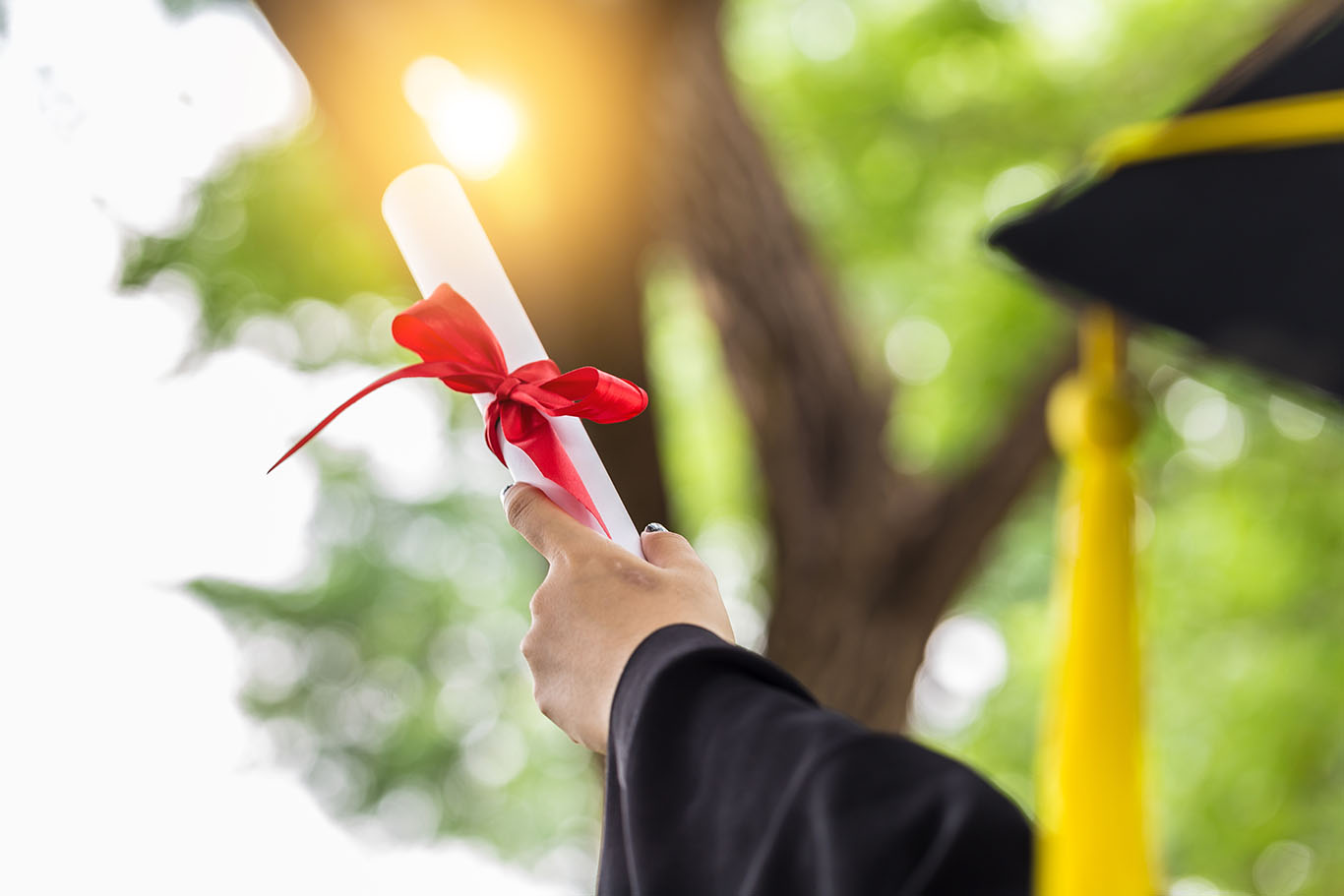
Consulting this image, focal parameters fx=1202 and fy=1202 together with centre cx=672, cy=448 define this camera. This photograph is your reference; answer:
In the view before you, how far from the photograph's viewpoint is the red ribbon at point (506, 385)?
2.22 ft

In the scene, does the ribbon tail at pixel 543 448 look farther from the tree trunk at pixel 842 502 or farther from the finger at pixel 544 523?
the tree trunk at pixel 842 502

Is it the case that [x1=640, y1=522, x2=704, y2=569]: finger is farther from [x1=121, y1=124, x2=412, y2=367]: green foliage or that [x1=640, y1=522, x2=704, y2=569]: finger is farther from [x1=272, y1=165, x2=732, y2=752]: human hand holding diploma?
[x1=121, y1=124, x2=412, y2=367]: green foliage

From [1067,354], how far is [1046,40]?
68.9 inches

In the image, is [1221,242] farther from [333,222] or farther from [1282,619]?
[1282,619]

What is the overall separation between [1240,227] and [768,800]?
85cm

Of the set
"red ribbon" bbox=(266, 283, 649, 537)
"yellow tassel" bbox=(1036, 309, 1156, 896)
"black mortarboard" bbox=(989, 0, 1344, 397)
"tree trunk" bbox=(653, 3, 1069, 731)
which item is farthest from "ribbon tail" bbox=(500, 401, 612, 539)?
"tree trunk" bbox=(653, 3, 1069, 731)

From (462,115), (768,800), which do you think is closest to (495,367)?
(768,800)

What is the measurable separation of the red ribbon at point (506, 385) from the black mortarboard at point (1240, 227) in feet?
2.16

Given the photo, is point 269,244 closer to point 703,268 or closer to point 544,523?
point 703,268

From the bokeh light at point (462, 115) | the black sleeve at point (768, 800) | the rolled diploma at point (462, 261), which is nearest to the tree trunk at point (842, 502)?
the bokeh light at point (462, 115)

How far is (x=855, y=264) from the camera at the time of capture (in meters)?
4.04

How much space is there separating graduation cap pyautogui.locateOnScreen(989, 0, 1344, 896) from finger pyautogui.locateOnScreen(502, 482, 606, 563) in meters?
0.29

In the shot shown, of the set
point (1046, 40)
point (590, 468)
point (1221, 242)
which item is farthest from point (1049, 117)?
point (590, 468)

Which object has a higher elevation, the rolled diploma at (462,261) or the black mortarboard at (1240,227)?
the rolled diploma at (462,261)
